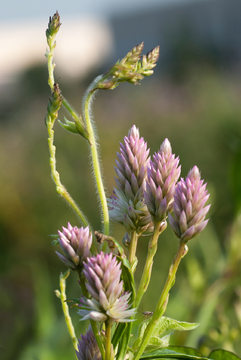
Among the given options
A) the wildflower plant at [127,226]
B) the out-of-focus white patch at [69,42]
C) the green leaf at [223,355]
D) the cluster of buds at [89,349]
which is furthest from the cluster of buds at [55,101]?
the out-of-focus white patch at [69,42]

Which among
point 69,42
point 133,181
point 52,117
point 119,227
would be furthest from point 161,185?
point 69,42

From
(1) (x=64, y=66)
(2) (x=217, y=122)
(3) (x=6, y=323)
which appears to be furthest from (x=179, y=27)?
(3) (x=6, y=323)

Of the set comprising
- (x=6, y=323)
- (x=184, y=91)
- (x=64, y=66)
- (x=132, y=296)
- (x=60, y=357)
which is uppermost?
(x=64, y=66)

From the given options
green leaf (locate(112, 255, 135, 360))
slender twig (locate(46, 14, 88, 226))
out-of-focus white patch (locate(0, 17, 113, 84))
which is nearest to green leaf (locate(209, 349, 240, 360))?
green leaf (locate(112, 255, 135, 360))

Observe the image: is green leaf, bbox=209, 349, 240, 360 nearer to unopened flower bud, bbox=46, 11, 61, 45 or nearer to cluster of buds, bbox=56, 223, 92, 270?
cluster of buds, bbox=56, 223, 92, 270

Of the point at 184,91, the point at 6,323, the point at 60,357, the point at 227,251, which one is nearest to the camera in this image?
the point at 60,357

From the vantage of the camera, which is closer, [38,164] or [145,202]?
[145,202]

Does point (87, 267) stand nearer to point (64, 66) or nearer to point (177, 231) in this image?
point (177, 231)
